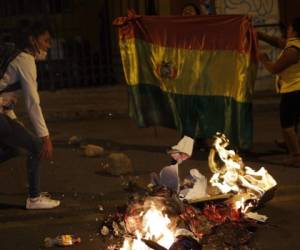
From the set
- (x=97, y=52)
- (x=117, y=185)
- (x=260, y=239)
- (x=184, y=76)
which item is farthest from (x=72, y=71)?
(x=260, y=239)

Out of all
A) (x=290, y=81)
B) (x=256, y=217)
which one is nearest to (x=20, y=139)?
(x=256, y=217)

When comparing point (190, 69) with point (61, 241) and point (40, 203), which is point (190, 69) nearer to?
point (40, 203)

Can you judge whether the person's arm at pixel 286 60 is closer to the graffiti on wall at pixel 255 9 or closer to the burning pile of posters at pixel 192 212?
the burning pile of posters at pixel 192 212

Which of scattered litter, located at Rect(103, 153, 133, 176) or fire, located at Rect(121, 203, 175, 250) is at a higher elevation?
fire, located at Rect(121, 203, 175, 250)

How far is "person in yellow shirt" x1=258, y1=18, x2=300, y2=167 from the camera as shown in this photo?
26.0 feet

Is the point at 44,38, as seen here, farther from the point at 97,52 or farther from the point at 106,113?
the point at 97,52

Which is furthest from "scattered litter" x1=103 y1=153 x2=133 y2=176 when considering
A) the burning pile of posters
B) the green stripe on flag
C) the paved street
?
the burning pile of posters

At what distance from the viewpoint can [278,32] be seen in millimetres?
13664

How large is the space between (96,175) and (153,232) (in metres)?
2.91

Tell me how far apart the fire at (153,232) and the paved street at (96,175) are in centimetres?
64

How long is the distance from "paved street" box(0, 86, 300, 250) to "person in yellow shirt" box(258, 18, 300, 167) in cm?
31

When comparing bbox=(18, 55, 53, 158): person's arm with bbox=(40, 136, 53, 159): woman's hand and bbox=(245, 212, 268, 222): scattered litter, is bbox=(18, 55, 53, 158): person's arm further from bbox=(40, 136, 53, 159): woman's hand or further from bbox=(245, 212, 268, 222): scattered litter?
bbox=(245, 212, 268, 222): scattered litter

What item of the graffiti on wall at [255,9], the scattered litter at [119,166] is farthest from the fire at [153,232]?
the graffiti on wall at [255,9]

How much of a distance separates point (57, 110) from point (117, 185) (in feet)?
16.7
